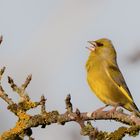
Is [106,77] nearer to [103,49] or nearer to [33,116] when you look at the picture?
[103,49]

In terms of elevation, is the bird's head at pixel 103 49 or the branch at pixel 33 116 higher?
the bird's head at pixel 103 49

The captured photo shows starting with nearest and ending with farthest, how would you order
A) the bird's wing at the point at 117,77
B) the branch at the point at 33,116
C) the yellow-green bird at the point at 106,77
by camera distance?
1. the branch at the point at 33,116
2. the yellow-green bird at the point at 106,77
3. the bird's wing at the point at 117,77

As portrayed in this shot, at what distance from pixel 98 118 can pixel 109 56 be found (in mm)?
3777

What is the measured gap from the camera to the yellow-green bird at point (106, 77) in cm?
765

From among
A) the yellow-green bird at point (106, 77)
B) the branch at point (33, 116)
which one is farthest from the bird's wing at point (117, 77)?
the branch at point (33, 116)

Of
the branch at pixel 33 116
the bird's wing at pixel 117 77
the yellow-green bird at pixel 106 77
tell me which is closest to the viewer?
the branch at pixel 33 116

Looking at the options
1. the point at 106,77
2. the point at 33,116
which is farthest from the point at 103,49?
the point at 33,116

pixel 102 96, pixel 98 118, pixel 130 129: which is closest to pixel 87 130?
pixel 130 129

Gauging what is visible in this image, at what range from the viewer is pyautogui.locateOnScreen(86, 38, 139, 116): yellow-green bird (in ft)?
25.1

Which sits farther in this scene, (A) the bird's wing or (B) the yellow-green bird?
(A) the bird's wing

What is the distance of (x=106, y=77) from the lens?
26.4 ft

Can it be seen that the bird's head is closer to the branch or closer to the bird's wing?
the bird's wing

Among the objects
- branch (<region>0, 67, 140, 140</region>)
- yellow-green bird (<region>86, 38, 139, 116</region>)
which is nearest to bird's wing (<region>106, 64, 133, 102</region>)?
yellow-green bird (<region>86, 38, 139, 116</region>)

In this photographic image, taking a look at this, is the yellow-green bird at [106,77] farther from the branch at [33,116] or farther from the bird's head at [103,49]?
the branch at [33,116]
